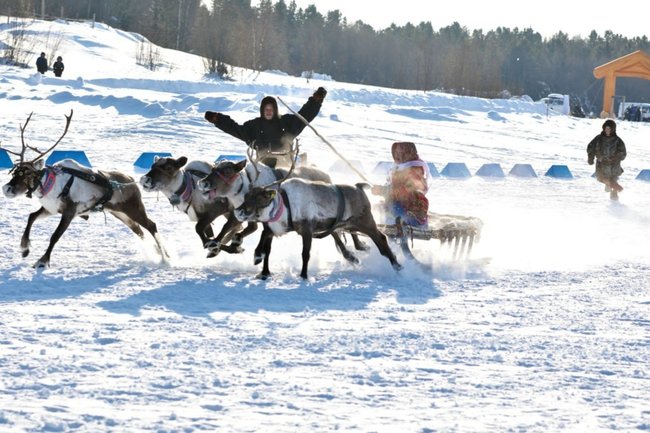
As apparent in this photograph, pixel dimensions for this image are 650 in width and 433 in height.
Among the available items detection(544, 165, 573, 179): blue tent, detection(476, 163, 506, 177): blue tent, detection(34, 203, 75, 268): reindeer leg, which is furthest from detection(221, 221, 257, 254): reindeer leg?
detection(544, 165, 573, 179): blue tent

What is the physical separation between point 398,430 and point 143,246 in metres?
4.66

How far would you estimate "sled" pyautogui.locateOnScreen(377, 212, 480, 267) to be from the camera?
8031mm

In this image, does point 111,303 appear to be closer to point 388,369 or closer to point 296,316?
point 296,316

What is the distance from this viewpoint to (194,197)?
766 centimetres

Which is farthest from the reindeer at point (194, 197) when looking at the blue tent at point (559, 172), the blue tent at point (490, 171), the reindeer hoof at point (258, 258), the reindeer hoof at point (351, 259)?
the blue tent at point (559, 172)

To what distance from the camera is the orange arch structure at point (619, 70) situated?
131 feet

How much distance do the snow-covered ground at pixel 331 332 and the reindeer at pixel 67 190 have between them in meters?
0.34

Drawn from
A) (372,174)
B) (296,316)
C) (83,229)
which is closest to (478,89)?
(372,174)

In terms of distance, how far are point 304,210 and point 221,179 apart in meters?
0.67

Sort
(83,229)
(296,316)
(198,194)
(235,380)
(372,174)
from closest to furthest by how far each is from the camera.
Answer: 1. (235,380)
2. (296,316)
3. (198,194)
4. (83,229)
5. (372,174)

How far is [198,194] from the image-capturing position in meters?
7.64

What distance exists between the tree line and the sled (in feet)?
97.8

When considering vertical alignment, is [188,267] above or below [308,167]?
below

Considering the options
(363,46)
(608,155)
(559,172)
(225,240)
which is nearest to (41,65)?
Answer: (559,172)
